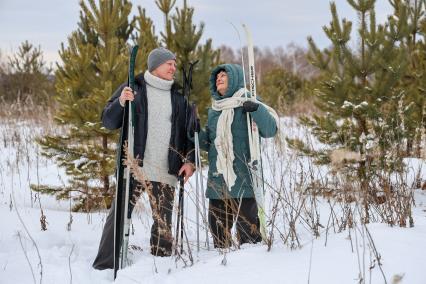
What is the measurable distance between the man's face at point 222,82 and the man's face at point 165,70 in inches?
14.0

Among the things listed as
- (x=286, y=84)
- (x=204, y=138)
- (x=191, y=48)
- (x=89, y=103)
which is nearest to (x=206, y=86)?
(x=191, y=48)

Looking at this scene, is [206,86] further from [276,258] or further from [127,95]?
[276,258]

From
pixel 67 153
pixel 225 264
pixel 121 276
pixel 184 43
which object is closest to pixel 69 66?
pixel 67 153

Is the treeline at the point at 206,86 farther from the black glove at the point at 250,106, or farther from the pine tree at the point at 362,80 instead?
the black glove at the point at 250,106

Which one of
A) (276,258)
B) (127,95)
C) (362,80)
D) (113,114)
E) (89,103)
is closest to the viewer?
(276,258)

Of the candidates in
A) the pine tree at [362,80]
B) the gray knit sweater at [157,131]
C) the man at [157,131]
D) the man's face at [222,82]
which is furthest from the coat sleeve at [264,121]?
the pine tree at [362,80]

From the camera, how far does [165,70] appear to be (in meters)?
3.28

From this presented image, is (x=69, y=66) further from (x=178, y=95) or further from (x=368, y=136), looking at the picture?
(x=368, y=136)

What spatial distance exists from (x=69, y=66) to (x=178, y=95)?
78.6 inches

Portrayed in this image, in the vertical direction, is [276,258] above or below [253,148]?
below

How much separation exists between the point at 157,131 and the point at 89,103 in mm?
1546

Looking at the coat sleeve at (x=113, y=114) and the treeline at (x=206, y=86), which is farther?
the treeline at (x=206, y=86)

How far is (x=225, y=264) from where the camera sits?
2361 millimetres

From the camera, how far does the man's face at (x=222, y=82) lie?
3.30 meters
